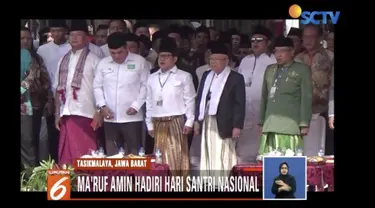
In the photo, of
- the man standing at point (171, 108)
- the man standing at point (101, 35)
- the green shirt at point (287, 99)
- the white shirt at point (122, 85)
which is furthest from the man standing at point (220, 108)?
the man standing at point (101, 35)

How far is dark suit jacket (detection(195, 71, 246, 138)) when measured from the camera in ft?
58.6

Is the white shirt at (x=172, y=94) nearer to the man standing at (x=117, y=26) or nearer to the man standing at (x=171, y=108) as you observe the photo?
the man standing at (x=171, y=108)

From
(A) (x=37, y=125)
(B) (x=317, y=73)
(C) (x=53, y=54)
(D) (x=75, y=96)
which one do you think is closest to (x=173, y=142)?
(D) (x=75, y=96)

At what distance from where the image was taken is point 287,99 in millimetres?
17875

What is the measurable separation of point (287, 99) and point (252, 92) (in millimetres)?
354

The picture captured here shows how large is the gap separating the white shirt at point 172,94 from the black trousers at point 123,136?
0.19 meters

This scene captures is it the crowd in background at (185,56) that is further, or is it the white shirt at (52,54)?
the white shirt at (52,54)

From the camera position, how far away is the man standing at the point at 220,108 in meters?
17.9
